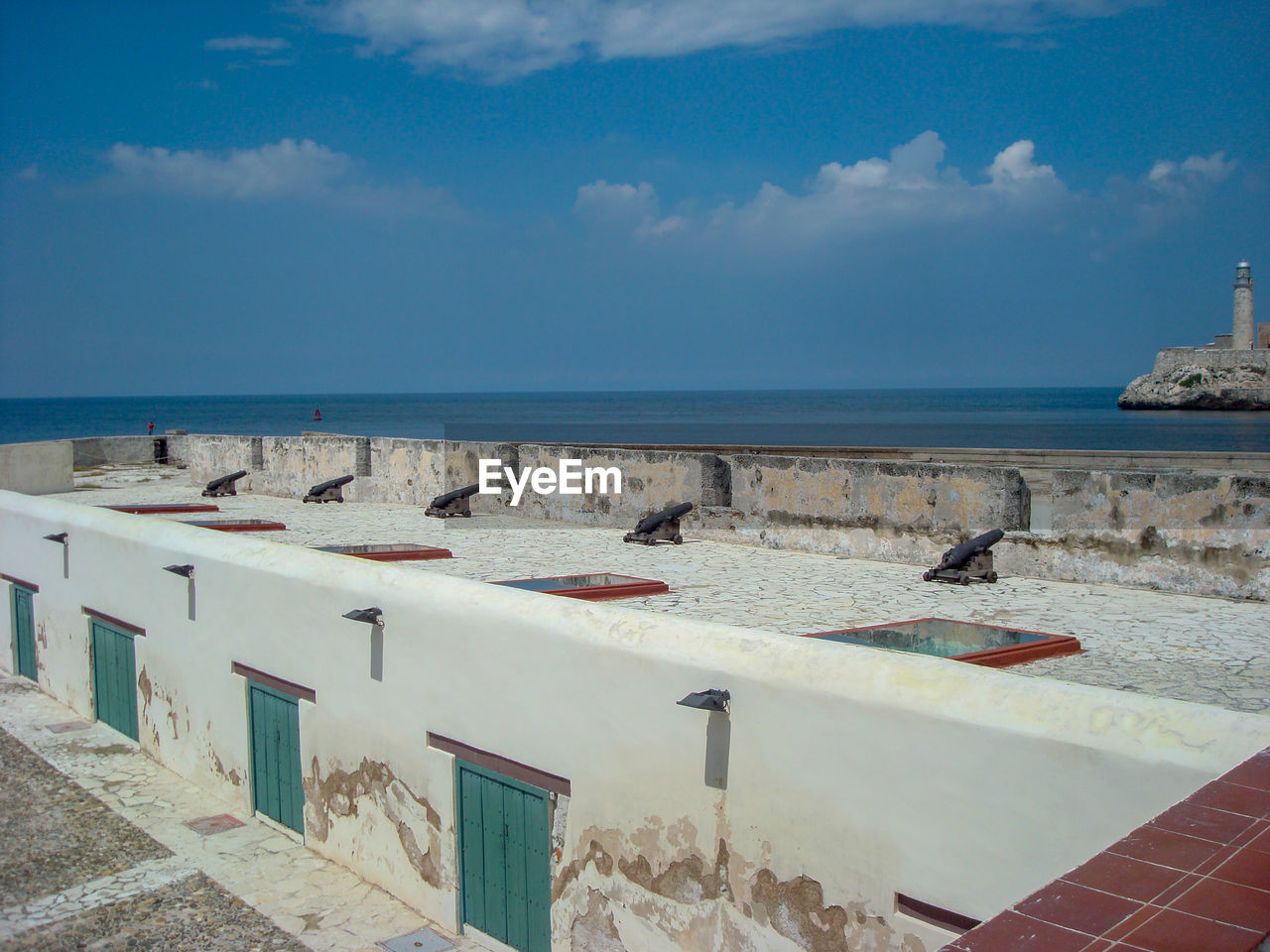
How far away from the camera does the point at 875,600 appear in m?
9.13

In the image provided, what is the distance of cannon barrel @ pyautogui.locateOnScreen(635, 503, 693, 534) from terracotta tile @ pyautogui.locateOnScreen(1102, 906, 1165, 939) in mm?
10052

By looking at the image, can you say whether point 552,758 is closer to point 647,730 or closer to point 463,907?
point 647,730

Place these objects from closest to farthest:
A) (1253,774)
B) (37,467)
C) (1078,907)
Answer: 1. (1078,907)
2. (1253,774)
3. (37,467)

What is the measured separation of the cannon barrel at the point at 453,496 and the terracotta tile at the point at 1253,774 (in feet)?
40.6

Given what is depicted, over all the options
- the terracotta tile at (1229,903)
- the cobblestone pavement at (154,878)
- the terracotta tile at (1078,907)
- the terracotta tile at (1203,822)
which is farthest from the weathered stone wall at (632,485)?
the terracotta tile at (1229,903)

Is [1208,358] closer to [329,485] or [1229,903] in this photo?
[329,485]

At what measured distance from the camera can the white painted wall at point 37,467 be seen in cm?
2059

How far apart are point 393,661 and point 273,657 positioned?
181 cm

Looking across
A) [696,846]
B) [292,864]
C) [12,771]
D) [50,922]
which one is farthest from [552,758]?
[12,771]

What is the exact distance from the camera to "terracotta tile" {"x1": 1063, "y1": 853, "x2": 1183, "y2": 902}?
2.88 m

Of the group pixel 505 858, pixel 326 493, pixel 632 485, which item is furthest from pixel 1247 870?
pixel 326 493

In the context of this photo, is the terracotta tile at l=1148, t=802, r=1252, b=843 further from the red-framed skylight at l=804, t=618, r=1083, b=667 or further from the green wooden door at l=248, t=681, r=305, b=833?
the green wooden door at l=248, t=681, r=305, b=833

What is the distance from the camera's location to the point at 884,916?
4906mm

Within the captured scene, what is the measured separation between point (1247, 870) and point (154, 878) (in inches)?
319
